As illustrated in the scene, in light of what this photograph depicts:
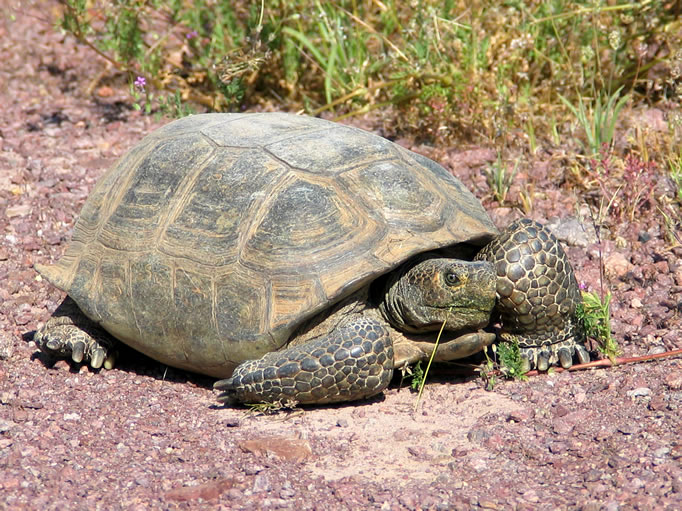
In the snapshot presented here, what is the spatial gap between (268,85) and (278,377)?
402 centimetres

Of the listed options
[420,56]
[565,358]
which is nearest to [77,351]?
[565,358]

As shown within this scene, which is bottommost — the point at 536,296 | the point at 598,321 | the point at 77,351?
the point at 77,351

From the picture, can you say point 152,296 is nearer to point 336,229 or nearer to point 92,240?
point 92,240

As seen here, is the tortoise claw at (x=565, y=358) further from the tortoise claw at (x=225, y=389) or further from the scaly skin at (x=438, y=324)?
the tortoise claw at (x=225, y=389)

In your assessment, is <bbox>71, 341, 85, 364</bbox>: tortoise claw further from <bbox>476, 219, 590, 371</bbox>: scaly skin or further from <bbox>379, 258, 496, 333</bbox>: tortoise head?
<bbox>476, 219, 590, 371</bbox>: scaly skin

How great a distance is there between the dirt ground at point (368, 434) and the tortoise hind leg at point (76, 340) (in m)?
0.09

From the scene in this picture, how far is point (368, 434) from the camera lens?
3.79 m

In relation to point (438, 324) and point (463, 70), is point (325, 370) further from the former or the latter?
point (463, 70)

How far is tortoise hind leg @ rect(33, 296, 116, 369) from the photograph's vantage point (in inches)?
181

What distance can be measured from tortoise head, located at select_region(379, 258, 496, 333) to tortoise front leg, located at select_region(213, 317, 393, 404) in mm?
197

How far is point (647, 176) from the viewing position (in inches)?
223

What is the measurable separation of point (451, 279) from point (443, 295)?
86mm

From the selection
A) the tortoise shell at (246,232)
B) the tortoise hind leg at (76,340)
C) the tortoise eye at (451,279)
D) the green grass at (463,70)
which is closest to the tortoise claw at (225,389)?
Answer: the tortoise shell at (246,232)

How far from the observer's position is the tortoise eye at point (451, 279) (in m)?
3.97
